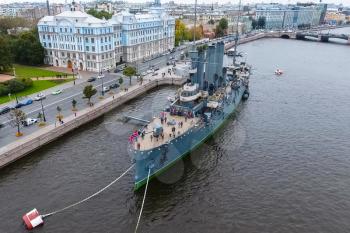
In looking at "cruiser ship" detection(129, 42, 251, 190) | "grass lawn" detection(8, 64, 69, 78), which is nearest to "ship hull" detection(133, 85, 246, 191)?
"cruiser ship" detection(129, 42, 251, 190)

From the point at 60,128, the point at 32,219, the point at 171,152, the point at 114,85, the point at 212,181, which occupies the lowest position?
the point at 212,181

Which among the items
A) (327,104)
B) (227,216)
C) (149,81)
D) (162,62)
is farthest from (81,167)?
(162,62)

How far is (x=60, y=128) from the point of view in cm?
5500

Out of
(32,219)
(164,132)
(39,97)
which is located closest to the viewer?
(32,219)

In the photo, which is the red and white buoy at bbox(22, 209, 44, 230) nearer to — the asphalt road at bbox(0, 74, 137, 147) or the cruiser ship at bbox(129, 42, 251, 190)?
the cruiser ship at bbox(129, 42, 251, 190)

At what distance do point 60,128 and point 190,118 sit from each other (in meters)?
24.0

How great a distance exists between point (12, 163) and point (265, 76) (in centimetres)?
8507

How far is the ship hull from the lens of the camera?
135ft

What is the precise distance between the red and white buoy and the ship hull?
1247 cm

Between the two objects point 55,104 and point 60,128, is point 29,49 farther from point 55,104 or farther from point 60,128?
point 60,128

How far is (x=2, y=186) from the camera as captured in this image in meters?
41.3

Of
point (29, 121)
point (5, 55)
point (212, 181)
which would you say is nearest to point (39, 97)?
point (29, 121)

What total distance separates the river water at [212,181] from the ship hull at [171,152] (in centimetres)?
139

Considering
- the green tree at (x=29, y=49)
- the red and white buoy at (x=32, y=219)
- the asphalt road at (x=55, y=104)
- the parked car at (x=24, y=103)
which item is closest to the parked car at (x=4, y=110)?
the asphalt road at (x=55, y=104)
